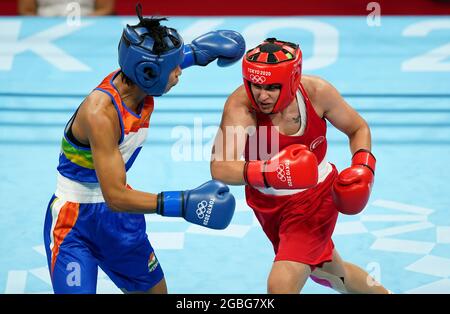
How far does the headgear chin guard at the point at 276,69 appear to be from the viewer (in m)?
3.53

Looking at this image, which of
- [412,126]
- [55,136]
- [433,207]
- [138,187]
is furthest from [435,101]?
[55,136]

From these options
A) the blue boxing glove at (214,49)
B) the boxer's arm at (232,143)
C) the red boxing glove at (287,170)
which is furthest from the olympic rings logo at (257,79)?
the blue boxing glove at (214,49)

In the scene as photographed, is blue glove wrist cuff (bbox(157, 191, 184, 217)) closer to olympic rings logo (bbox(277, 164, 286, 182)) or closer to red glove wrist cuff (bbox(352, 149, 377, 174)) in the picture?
olympic rings logo (bbox(277, 164, 286, 182))

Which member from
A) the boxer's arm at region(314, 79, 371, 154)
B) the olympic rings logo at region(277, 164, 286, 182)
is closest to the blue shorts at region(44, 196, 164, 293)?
the olympic rings logo at region(277, 164, 286, 182)

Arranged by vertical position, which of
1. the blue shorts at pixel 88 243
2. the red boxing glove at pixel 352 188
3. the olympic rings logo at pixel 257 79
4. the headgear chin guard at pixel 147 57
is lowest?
the blue shorts at pixel 88 243

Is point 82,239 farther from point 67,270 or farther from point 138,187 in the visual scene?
point 138,187

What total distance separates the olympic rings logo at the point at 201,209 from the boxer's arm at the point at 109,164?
0.16 metres

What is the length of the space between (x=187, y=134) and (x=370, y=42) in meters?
1.90

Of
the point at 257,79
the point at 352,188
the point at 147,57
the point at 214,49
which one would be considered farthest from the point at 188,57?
the point at 352,188

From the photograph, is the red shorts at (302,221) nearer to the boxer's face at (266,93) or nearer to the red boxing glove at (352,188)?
the red boxing glove at (352,188)

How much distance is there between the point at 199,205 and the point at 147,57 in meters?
0.59

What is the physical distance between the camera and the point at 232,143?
143 inches

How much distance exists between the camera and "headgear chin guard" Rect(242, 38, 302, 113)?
139 inches

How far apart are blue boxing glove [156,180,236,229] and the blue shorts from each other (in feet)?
1.13
